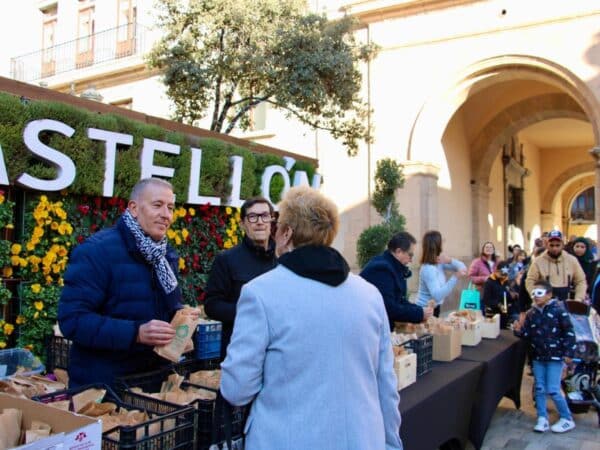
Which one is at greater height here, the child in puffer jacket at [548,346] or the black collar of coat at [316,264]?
the black collar of coat at [316,264]

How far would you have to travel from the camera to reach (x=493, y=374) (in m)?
4.55

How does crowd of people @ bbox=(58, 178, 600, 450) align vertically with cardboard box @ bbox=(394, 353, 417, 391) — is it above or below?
above

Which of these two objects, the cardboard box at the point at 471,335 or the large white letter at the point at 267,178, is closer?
the cardboard box at the point at 471,335

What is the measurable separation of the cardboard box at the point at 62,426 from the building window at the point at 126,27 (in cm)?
1714

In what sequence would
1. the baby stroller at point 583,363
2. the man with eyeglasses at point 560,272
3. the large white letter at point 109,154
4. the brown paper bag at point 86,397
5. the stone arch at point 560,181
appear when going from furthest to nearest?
the stone arch at point 560,181 → the man with eyeglasses at point 560,272 → the large white letter at point 109,154 → the baby stroller at point 583,363 → the brown paper bag at point 86,397

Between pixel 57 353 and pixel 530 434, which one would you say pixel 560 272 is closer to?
pixel 530 434

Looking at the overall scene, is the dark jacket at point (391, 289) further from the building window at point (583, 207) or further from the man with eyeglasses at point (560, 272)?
the building window at point (583, 207)

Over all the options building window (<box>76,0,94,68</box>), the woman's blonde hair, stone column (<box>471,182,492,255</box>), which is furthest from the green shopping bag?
building window (<box>76,0,94,68</box>)

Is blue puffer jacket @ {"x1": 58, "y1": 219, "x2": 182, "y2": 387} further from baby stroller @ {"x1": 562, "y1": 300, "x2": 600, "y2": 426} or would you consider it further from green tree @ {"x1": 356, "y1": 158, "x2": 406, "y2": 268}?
green tree @ {"x1": 356, "y1": 158, "x2": 406, "y2": 268}

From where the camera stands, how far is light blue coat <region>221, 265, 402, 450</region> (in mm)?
1710

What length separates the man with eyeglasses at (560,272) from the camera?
641cm

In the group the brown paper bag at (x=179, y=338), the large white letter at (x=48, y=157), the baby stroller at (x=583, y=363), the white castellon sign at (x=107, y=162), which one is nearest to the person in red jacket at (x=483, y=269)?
the baby stroller at (x=583, y=363)

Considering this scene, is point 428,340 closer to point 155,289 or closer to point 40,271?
point 155,289

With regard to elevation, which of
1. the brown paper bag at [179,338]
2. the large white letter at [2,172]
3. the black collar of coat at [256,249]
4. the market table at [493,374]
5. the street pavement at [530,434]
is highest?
the large white letter at [2,172]
